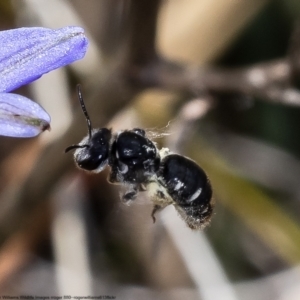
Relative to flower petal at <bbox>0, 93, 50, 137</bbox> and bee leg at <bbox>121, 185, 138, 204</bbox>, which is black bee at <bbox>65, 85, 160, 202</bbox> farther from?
flower petal at <bbox>0, 93, 50, 137</bbox>

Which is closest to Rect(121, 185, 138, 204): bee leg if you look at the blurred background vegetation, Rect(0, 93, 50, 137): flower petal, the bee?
the bee

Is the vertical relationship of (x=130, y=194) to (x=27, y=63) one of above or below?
below

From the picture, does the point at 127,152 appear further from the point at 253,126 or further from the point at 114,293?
the point at 253,126

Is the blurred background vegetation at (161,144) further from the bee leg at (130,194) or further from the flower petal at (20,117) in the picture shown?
the flower petal at (20,117)

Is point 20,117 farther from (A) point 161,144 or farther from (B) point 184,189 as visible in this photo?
(A) point 161,144

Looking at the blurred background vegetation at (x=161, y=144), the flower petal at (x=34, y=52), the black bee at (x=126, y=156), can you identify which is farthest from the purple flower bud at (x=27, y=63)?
the blurred background vegetation at (x=161, y=144)

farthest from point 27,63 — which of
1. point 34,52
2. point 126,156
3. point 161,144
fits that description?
point 161,144
